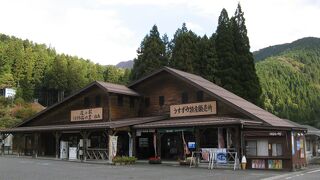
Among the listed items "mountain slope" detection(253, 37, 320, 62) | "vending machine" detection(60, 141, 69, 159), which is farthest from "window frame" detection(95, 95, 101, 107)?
"mountain slope" detection(253, 37, 320, 62)

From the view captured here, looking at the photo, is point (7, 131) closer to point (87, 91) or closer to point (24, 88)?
point (87, 91)

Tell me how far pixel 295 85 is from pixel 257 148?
213ft

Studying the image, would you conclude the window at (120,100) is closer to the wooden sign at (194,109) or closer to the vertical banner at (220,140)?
the wooden sign at (194,109)

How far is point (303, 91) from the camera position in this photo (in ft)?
255

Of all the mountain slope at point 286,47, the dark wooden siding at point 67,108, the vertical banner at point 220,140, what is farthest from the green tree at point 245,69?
the mountain slope at point 286,47

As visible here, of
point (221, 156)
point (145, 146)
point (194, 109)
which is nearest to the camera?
point (221, 156)

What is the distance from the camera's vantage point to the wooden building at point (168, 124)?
66.3 feet

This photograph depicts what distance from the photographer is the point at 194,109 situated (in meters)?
25.0

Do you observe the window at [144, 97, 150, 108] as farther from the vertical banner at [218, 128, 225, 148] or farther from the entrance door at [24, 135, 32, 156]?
the entrance door at [24, 135, 32, 156]

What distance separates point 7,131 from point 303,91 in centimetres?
5987

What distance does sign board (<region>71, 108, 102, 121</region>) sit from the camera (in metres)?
27.7

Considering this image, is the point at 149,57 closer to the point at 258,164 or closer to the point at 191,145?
the point at 191,145

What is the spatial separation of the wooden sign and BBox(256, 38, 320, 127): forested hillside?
59.5ft

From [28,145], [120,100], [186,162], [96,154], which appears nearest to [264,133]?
[186,162]
